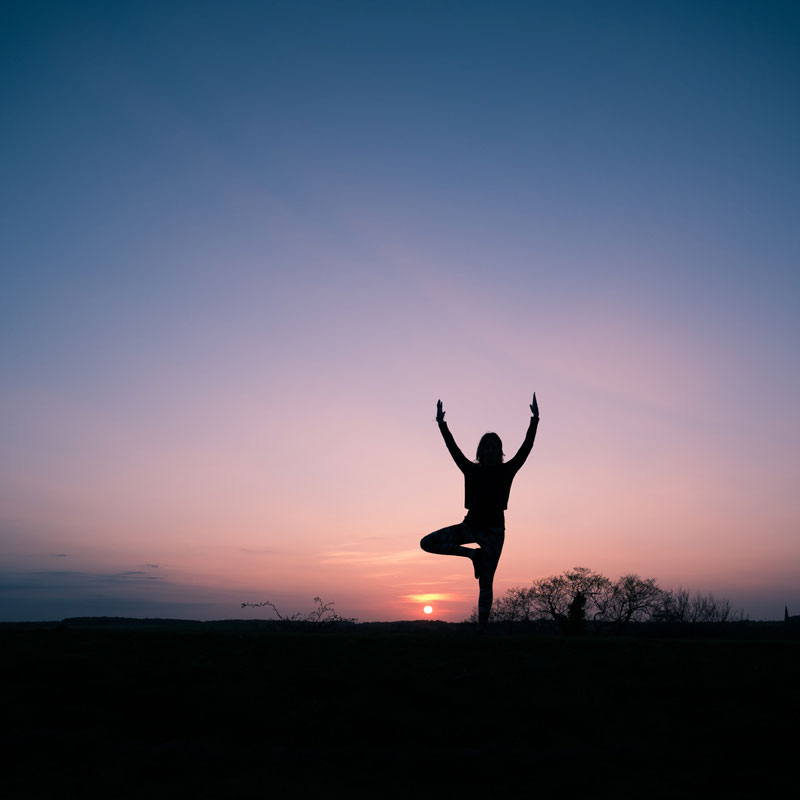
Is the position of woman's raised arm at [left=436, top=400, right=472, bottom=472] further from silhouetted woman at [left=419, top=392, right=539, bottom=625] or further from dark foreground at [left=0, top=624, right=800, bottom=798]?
dark foreground at [left=0, top=624, right=800, bottom=798]

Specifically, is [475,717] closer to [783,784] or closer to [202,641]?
[783,784]

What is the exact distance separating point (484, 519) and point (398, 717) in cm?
448

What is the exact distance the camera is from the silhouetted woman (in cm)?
1243

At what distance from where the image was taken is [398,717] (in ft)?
28.5

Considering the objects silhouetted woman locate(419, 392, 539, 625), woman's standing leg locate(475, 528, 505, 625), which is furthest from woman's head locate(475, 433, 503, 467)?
woman's standing leg locate(475, 528, 505, 625)

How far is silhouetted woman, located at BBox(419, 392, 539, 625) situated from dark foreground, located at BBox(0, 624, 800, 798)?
131 cm

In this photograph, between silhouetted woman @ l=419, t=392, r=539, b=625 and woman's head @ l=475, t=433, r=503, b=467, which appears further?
woman's head @ l=475, t=433, r=503, b=467

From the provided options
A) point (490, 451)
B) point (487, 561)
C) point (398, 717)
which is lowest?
point (398, 717)

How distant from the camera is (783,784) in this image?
22.1ft

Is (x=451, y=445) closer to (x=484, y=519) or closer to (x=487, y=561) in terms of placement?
(x=484, y=519)

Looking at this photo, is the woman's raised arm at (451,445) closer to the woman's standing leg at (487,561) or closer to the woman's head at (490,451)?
the woman's head at (490,451)

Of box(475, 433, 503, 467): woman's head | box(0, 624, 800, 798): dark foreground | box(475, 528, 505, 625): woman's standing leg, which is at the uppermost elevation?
box(475, 433, 503, 467): woman's head

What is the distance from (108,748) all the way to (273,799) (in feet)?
8.03

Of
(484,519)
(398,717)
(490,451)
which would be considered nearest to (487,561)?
(484,519)
